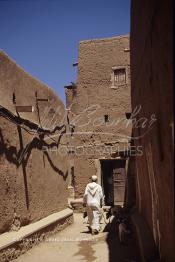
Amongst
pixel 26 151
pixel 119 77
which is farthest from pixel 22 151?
pixel 119 77

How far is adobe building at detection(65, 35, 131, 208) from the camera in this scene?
41.0 feet

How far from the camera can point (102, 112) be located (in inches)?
497

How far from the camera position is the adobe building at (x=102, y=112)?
12.5 metres

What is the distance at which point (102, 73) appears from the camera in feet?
42.0

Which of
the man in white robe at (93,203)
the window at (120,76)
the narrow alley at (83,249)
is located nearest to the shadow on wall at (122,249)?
the narrow alley at (83,249)

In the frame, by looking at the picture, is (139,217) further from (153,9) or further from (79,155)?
(79,155)

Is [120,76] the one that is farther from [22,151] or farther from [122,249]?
[122,249]

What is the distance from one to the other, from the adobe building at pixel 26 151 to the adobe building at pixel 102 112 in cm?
333

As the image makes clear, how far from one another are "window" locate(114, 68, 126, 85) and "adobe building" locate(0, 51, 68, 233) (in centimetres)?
408

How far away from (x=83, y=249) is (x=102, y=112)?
22.6 feet

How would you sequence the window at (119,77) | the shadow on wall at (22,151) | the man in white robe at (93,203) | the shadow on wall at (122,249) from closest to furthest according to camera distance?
1. the shadow on wall at (122,249)
2. the shadow on wall at (22,151)
3. the man in white robe at (93,203)
4. the window at (119,77)

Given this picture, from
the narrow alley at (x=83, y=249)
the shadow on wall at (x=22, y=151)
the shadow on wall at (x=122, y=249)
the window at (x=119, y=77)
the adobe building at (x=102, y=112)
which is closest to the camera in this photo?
the shadow on wall at (x=122, y=249)

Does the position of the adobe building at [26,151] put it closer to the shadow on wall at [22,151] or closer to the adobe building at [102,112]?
the shadow on wall at [22,151]

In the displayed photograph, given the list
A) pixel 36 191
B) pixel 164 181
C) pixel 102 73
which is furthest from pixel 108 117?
pixel 164 181
